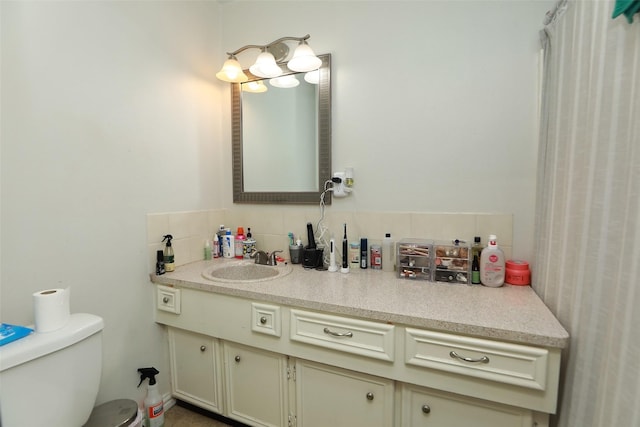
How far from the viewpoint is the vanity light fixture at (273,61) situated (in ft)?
5.36

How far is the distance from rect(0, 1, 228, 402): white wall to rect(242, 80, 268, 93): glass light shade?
11.1 inches

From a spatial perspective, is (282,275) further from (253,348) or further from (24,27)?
(24,27)

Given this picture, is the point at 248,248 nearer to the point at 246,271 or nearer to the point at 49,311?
the point at 246,271

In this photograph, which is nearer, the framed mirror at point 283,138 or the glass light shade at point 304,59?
the glass light shade at point 304,59

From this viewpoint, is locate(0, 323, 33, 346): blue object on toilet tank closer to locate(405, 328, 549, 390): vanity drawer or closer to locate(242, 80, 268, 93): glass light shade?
locate(405, 328, 549, 390): vanity drawer

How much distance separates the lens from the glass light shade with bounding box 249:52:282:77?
1.73 meters

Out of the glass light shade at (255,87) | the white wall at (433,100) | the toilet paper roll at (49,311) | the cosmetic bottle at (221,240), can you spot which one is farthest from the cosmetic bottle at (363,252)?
the toilet paper roll at (49,311)

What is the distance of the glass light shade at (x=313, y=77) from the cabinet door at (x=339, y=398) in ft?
5.08

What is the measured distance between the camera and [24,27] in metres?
1.09

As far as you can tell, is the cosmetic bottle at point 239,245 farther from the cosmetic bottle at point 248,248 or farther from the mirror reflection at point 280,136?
the mirror reflection at point 280,136

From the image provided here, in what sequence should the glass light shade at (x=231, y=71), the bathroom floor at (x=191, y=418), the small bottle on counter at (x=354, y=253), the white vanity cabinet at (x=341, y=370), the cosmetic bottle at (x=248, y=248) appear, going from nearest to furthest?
the white vanity cabinet at (x=341, y=370) → the bathroom floor at (x=191, y=418) → the small bottle on counter at (x=354, y=253) → the glass light shade at (x=231, y=71) → the cosmetic bottle at (x=248, y=248)

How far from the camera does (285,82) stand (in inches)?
73.5

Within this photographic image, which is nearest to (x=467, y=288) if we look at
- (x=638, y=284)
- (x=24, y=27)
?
(x=638, y=284)

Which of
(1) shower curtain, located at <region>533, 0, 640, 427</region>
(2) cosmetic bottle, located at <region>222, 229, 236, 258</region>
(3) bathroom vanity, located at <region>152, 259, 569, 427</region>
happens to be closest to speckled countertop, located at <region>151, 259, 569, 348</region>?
(3) bathroom vanity, located at <region>152, 259, 569, 427</region>
